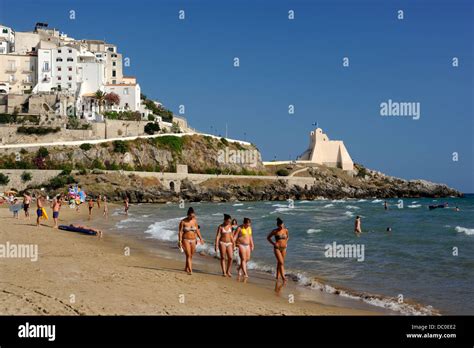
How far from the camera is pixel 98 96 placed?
68.8 m

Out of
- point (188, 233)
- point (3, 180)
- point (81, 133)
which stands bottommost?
point (188, 233)

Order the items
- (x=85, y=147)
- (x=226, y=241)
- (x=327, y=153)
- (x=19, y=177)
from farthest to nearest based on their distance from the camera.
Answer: (x=327, y=153), (x=85, y=147), (x=19, y=177), (x=226, y=241)

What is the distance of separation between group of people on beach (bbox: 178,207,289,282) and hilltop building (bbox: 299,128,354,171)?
93.1 metres

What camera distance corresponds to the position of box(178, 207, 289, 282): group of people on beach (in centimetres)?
1231

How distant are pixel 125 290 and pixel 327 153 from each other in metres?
100

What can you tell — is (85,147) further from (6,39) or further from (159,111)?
(6,39)

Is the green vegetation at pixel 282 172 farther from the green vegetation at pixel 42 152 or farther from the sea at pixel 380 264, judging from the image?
the sea at pixel 380 264

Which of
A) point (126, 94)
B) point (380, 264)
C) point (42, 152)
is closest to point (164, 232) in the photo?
point (380, 264)

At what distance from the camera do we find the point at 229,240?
13148mm

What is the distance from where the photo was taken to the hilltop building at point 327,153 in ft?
347

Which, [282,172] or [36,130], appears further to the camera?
[282,172]

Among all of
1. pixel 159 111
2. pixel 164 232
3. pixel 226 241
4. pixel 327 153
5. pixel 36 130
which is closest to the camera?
pixel 226 241

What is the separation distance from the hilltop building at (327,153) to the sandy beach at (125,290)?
92765 millimetres
